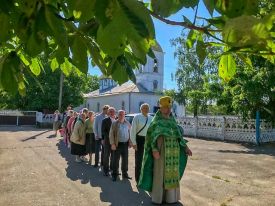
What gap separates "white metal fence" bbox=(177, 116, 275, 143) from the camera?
21.6 m

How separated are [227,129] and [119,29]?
23007mm

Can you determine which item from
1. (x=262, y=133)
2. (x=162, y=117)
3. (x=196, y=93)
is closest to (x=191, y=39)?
(x=162, y=117)

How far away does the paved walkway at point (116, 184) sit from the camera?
7.57 metres

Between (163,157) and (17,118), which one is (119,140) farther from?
(17,118)

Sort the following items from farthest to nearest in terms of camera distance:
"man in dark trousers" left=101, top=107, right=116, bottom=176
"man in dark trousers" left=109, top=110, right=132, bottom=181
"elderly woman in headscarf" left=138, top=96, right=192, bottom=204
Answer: "man in dark trousers" left=101, top=107, right=116, bottom=176 → "man in dark trousers" left=109, top=110, right=132, bottom=181 → "elderly woman in headscarf" left=138, top=96, right=192, bottom=204

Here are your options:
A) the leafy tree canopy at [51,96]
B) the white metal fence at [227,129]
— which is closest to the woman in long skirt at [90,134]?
the white metal fence at [227,129]

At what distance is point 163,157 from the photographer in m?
6.95

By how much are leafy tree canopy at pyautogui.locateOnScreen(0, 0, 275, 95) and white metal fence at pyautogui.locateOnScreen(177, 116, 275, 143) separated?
807 inches

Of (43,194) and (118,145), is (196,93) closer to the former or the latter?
(118,145)

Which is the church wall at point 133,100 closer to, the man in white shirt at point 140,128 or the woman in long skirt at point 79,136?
the woman in long skirt at point 79,136

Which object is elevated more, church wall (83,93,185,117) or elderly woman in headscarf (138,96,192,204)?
church wall (83,93,185,117)

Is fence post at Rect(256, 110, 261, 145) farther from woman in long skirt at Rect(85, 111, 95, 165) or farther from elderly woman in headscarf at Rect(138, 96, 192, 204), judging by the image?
elderly woman in headscarf at Rect(138, 96, 192, 204)

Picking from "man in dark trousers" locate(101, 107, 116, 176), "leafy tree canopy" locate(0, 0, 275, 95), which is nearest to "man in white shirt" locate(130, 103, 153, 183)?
"man in dark trousers" locate(101, 107, 116, 176)

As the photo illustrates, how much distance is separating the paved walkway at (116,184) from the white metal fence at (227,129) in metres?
7.84
